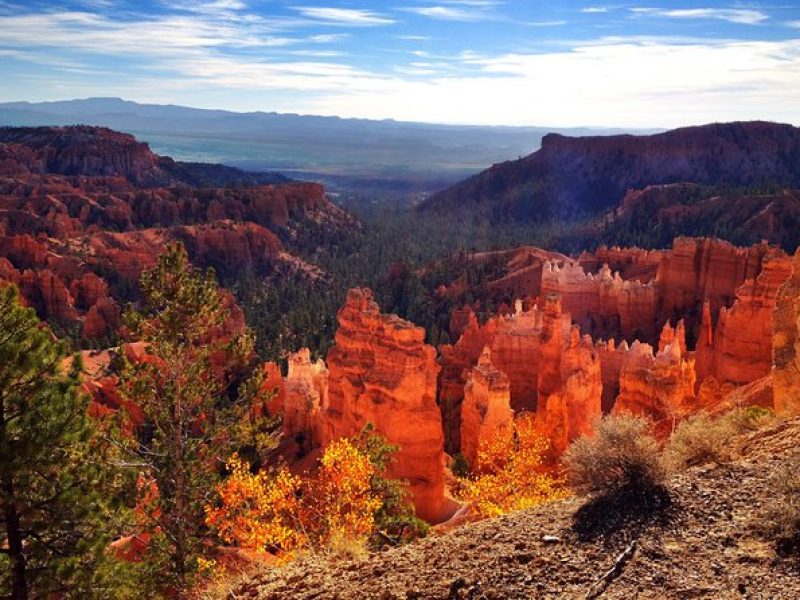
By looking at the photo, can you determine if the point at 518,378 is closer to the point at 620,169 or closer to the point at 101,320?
the point at 101,320

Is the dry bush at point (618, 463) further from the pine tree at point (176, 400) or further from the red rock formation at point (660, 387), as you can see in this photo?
the red rock formation at point (660, 387)

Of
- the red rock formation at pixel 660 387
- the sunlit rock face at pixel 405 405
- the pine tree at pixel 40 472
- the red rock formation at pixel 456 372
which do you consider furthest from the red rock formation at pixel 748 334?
the pine tree at pixel 40 472

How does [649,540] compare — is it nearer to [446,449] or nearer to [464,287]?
[446,449]

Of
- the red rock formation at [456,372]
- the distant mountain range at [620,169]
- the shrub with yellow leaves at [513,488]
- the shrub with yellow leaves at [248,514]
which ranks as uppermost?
the distant mountain range at [620,169]

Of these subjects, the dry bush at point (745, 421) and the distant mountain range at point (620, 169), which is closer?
the dry bush at point (745, 421)

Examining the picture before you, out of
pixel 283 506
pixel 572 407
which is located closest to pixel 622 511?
pixel 283 506

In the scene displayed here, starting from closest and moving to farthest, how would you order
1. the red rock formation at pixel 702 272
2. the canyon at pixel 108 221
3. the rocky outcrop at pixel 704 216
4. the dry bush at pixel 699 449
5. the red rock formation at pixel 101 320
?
the dry bush at pixel 699 449, the red rock formation at pixel 702 272, the red rock formation at pixel 101 320, the canyon at pixel 108 221, the rocky outcrop at pixel 704 216
